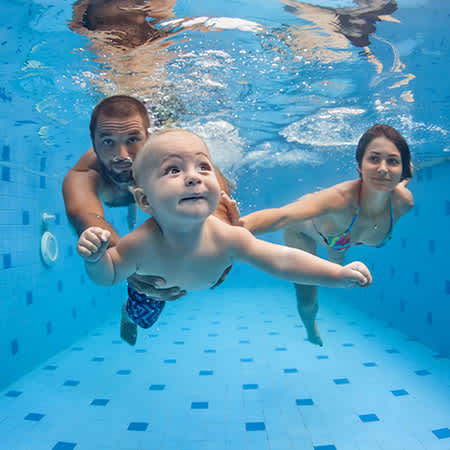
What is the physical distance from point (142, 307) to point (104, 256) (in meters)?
1.86

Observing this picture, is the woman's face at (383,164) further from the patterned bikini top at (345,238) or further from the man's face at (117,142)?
the man's face at (117,142)

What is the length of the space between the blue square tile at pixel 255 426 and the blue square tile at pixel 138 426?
148 centimetres

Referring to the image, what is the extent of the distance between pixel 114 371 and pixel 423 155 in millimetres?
11442

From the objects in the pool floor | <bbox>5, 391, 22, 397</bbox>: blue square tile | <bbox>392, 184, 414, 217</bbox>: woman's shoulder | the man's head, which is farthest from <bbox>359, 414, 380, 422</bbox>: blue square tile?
<bbox>5, 391, 22, 397</bbox>: blue square tile

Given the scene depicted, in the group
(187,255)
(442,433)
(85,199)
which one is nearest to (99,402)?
(85,199)

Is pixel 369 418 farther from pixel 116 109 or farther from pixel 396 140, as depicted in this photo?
pixel 116 109

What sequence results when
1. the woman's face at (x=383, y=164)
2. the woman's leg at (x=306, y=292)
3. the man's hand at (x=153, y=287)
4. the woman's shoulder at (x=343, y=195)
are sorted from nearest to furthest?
the man's hand at (x=153, y=287)
the woman's face at (x=383, y=164)
the woman's shoulder at (x=343, y=195)
the woman's leg at (x=306, y=292)

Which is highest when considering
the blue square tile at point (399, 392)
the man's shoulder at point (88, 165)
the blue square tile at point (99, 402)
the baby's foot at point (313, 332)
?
the man's shoulder at point (88, 165)

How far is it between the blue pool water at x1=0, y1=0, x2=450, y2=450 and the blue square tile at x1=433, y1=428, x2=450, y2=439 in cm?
3

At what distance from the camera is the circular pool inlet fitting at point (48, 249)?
822 cm

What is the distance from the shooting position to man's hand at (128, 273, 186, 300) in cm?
289

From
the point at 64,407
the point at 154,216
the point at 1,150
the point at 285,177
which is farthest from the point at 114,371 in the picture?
the point at 285,177

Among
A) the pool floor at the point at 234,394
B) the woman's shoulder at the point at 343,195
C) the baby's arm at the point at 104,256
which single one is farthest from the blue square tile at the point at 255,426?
the baby's arm at the point at 104,256

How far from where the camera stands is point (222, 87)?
8477mm
